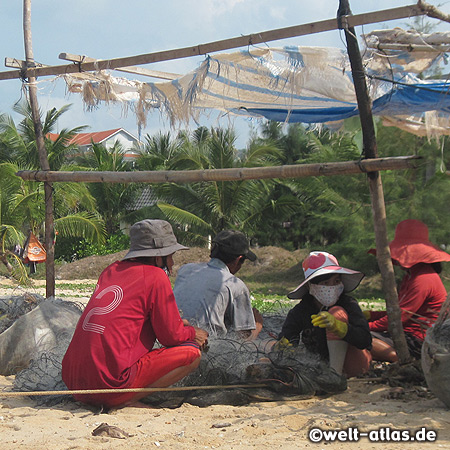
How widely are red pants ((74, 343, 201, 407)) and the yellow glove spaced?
775mm

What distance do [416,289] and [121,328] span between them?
2.08 meters

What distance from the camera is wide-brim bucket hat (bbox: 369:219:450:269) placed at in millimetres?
4096

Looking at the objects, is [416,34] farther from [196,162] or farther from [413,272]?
[196,162]

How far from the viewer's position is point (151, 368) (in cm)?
347

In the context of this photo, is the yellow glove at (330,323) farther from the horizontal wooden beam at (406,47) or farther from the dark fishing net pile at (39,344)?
the horizontal wooden beam at (406,47)

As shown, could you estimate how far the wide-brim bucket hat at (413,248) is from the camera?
4.10 m

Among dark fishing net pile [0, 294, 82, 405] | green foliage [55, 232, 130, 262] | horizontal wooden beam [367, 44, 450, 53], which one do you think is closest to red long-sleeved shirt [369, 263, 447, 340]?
horizontal wooden beam [367, 44, 450, 53]

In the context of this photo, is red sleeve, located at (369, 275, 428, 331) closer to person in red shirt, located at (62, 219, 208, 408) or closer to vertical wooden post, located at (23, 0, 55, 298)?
person in red shirt, located at (62, 219, 208, 408)

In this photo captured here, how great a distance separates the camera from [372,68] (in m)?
4.56

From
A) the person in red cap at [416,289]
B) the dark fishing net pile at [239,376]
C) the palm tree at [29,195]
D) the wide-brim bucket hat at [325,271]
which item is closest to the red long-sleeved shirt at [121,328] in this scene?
the dark fishing net pile at [239,376]

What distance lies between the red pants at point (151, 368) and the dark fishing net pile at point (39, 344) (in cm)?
50

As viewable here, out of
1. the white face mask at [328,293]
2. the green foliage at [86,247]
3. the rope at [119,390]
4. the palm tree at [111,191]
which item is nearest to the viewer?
the rope at [119,390]

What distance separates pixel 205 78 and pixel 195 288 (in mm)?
1882

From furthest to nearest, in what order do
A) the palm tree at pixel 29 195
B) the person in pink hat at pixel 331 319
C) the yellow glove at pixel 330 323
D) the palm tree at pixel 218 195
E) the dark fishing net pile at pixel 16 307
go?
the palm tree at pixel 218 195 → the palm tree at pixel 29 195 → the dark fishing net pile at pixel 16 307 → the person in pink hat at pixel 331 319 → the yellow glove at pixel 330 323
